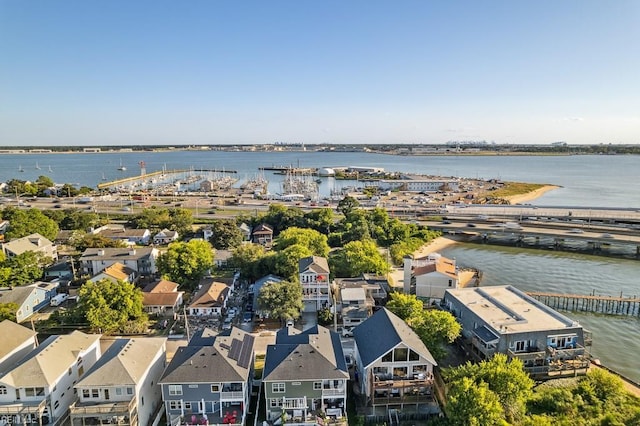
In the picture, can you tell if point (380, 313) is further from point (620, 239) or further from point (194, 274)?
point (620, 239)

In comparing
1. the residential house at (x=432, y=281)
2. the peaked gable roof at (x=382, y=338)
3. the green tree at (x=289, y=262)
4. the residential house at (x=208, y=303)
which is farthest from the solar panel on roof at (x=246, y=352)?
the residential house at (x=432, y=281)

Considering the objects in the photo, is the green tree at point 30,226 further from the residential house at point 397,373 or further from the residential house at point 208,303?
the residential house at point 397,373

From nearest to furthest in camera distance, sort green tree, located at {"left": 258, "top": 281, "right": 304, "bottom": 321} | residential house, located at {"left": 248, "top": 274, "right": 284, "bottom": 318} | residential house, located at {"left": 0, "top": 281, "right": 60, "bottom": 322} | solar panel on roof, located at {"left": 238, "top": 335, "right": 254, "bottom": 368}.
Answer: solar panel on roof, located at {"left": 238, "top": 335, "right": 254, "bottom": 368} → green tree, located at {"left": 258, "top": 281, "right": 304, "bottom": 321} → residential house, located at {"left": 0, "top": 281, "right": 60, "bottom": 322} → residential house, located at {"left": 248, "top": 274, "right": 284, "bottom": 318}

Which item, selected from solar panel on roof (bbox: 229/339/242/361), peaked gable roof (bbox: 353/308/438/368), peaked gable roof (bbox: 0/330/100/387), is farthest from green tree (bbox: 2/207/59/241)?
peaked gable roof (bbox: 353/308/438/368)

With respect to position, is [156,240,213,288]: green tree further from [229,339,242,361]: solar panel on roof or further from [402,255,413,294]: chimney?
[402,255,413,294]: chimney

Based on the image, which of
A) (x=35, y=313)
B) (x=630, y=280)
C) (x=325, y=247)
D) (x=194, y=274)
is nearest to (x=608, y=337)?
(x=630, y=280)
